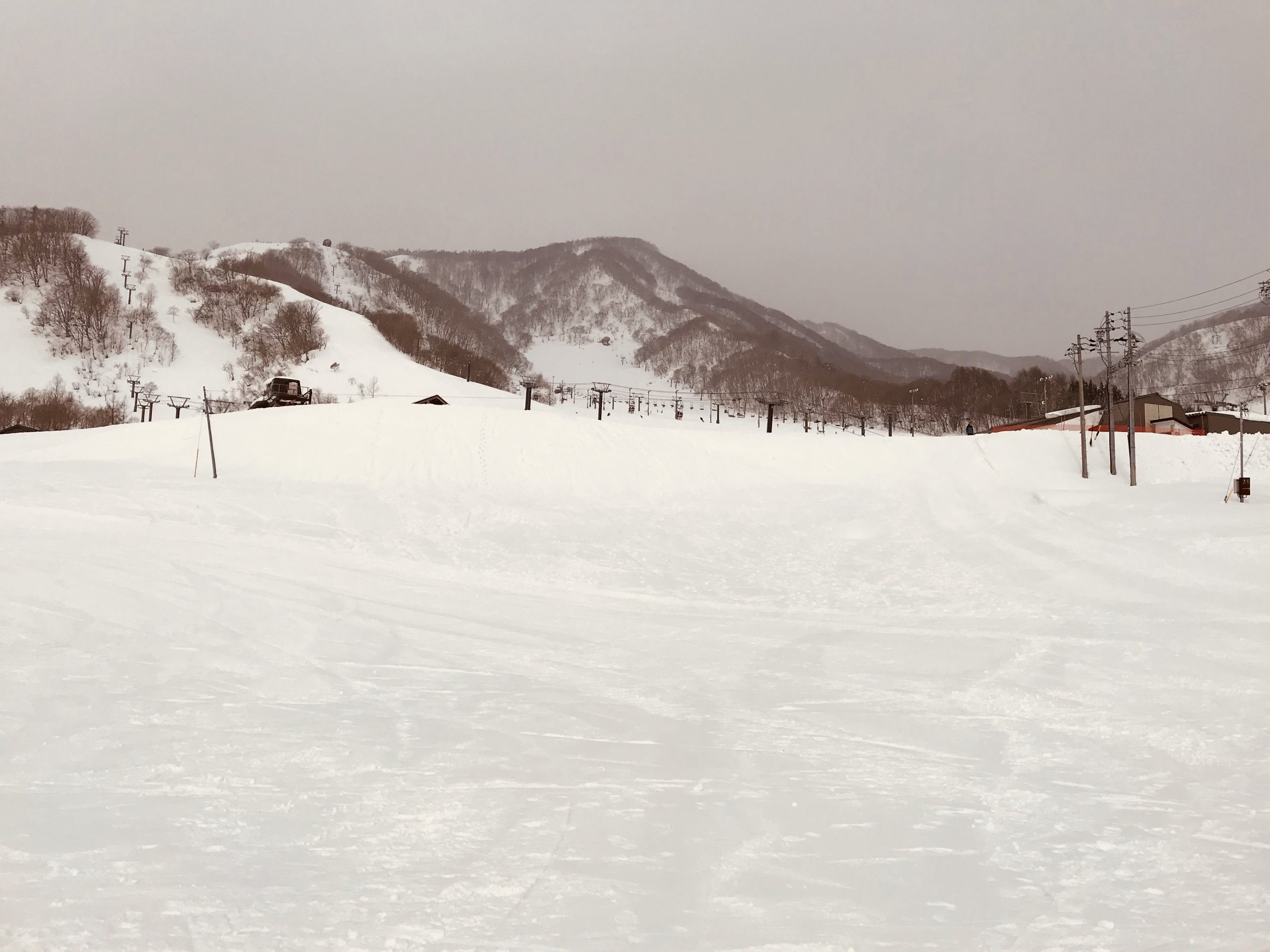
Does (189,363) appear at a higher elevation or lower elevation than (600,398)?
higher

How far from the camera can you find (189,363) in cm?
9312

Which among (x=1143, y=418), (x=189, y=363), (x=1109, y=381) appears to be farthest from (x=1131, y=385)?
(x=189, y=363)

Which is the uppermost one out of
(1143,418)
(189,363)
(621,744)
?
(189,363)

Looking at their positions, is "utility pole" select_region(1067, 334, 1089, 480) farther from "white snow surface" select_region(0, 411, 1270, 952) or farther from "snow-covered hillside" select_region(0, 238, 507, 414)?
"snow-covered hillside" select_region(0, 238, 507, 414)

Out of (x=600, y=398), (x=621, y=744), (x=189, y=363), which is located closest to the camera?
(x=621, y=744)

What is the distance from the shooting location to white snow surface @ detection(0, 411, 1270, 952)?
194 inches

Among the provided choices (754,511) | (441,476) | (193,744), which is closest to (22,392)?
(441,476)

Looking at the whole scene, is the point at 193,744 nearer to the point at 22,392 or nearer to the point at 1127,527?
the point at 1127,527

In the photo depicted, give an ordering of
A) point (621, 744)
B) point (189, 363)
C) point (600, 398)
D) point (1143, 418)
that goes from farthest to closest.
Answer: point (189, 363)
point (1143, 418)
point (600, 398)
point (621, 744)

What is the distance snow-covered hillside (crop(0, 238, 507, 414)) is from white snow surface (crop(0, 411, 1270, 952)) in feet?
213

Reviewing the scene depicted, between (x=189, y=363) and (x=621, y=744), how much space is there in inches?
4097

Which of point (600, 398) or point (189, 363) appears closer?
point (600, 398)

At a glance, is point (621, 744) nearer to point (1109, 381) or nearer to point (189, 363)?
point (1109, 381)

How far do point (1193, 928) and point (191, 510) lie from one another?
90.6ft
